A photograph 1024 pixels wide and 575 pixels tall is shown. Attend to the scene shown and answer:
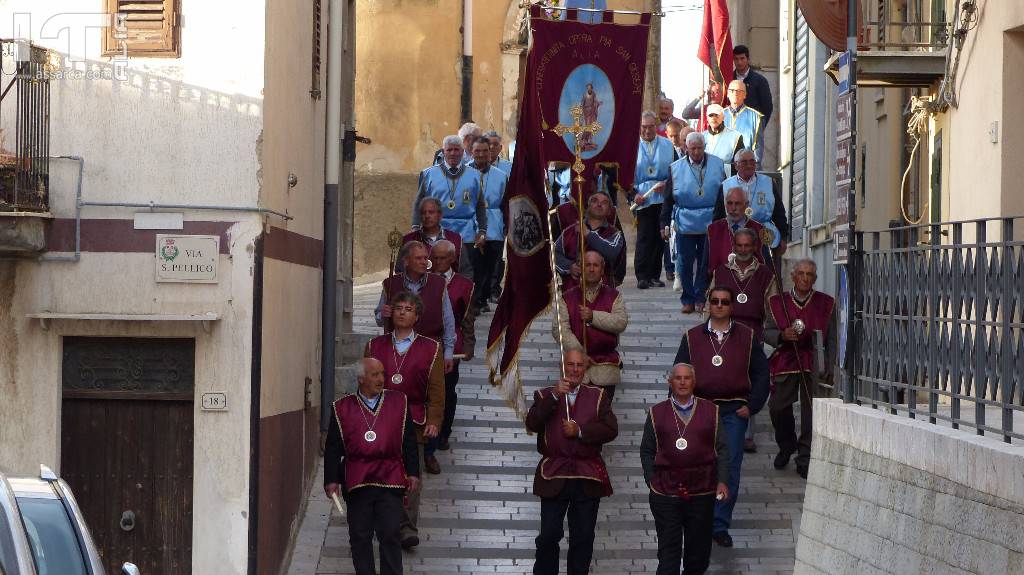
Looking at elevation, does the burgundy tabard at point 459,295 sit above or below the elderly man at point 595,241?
below

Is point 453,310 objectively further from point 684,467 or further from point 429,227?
point 684,467

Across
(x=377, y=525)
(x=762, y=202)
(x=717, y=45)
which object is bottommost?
(x=377, y=525)

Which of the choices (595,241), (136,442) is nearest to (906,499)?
(136,442)

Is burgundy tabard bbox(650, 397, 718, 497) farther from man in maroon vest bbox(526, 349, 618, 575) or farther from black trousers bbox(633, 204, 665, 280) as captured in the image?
black trousers bbox(633, 204, 665, 280)

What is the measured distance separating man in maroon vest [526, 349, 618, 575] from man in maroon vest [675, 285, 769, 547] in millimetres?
1061

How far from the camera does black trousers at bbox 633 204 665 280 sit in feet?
66.3

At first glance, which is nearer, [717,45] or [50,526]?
[50,526]

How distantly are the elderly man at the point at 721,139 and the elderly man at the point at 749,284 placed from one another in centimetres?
424

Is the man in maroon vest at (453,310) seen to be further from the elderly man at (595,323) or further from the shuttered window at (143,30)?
the shuttered window at (143,30)

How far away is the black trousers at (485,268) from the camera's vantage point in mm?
19047

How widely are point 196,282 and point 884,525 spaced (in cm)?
526

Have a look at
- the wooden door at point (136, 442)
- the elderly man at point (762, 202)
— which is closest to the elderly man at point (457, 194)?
the elderly man at point (762, 202)

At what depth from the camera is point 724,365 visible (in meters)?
13.3

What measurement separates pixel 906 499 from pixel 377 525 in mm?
3950
